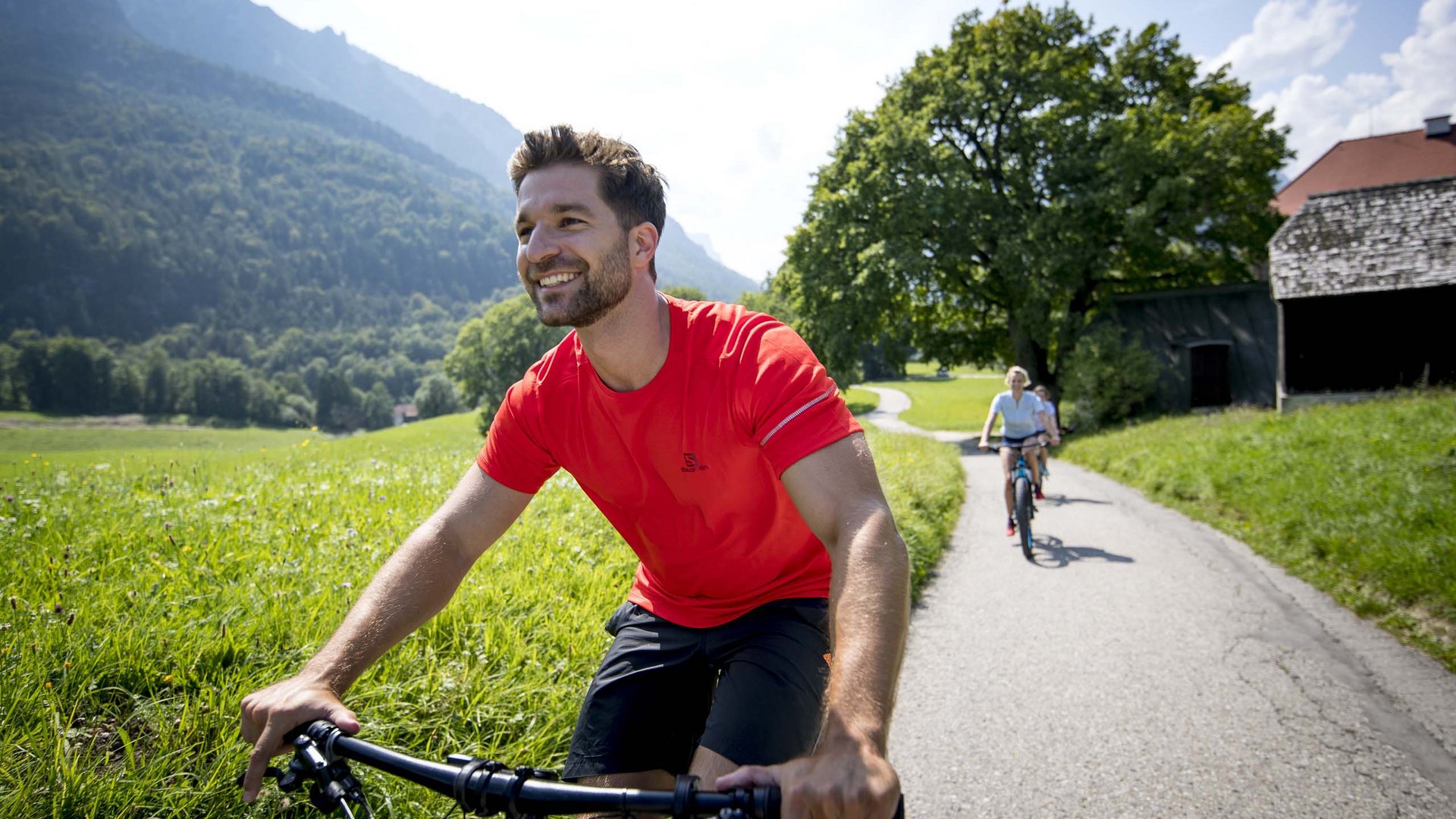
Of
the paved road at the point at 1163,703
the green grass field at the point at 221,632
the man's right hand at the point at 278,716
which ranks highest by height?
the man's right hand at the point at 278,716

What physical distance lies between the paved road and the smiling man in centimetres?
180

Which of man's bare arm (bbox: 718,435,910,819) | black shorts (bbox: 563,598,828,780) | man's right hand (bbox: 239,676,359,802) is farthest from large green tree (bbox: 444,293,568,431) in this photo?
man's bare arm (bbox: 718,435,910,819)

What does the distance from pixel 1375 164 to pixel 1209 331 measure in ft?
65.4

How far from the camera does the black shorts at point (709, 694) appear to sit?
180 centimetres

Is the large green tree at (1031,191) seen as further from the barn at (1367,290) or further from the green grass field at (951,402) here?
the green grass field at (951,402)

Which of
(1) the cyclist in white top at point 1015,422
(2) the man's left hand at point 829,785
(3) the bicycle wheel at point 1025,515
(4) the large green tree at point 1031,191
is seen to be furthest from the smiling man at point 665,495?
(4) the large green tree at point 1031,191

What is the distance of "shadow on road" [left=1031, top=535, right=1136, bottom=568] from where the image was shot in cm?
792

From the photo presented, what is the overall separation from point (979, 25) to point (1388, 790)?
30638mm

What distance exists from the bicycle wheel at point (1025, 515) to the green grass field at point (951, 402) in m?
19.6

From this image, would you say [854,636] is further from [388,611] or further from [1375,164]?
[1375,164]

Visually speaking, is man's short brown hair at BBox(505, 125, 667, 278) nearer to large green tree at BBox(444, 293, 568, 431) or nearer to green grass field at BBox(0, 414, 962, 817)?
green grass field at BBox(0, 414, 962, 817)

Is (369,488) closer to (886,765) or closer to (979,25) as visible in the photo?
(886,765)

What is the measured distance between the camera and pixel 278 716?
1.50 metres

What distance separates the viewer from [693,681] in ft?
7.05
